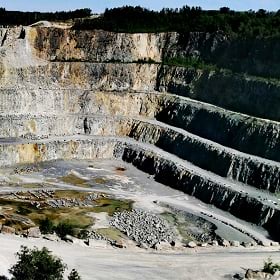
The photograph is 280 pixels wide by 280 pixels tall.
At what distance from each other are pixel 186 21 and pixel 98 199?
47039 millimetres

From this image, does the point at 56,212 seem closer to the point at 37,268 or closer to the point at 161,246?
the point at 161,246

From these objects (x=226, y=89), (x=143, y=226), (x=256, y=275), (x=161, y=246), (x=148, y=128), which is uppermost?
(x=226, y=89)

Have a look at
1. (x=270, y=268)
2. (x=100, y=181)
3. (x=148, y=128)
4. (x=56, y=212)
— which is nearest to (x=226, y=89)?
(x=148, y=128)

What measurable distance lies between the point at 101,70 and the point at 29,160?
2135 cm

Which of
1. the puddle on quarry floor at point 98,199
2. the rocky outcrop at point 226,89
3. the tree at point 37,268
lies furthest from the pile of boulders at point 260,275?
the rocky outcrop at point 226,89

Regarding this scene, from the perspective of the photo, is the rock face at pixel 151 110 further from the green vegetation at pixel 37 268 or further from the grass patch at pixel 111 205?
the green vegetation at pixel 37 268

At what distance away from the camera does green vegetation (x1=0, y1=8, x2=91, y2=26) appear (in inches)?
4326

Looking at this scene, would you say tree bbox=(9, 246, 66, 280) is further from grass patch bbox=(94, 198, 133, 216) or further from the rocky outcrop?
the rocky outcrop

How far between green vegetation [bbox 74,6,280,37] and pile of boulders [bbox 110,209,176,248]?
3536 centimetres

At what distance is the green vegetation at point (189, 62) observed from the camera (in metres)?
86.2

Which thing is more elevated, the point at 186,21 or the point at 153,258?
the point at 186,21

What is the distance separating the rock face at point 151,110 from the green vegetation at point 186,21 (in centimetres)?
289

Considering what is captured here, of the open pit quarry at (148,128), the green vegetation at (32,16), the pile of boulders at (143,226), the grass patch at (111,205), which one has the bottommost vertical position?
the grass patch at (111,205)

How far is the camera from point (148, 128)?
79.4 meters
